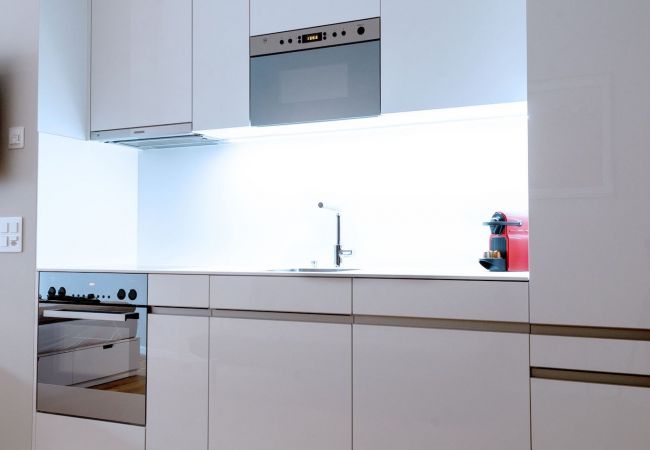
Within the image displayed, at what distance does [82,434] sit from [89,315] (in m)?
0.54

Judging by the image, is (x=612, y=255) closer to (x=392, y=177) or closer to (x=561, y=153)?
(x=561, y=153)

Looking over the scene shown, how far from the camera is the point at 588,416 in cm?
185

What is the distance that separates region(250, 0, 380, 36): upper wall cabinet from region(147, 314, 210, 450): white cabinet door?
4.40ft

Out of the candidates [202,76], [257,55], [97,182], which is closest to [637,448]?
[257,55]

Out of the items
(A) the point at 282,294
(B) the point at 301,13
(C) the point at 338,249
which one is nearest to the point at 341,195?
(C) the point at 338,249

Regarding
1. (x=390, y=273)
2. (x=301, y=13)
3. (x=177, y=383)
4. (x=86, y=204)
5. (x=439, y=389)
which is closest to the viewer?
(x=439, y=389)

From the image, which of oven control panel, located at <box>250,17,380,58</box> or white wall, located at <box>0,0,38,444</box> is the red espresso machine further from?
white wall, located at <box>0,0,38,444</box>

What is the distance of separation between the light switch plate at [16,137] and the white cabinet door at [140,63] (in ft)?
1.10

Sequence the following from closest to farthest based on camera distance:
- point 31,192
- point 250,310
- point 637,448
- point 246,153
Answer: point 637,448
point 250,310
point 31,192
point 246,153

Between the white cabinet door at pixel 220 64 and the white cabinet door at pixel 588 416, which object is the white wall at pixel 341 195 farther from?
the white cabinet door at pixel 588 416

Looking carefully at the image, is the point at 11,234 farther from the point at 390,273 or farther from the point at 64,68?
the point at 390,273

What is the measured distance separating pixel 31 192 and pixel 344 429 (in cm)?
186

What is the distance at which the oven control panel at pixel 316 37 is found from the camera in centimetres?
246

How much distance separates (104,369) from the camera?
2623 mm
